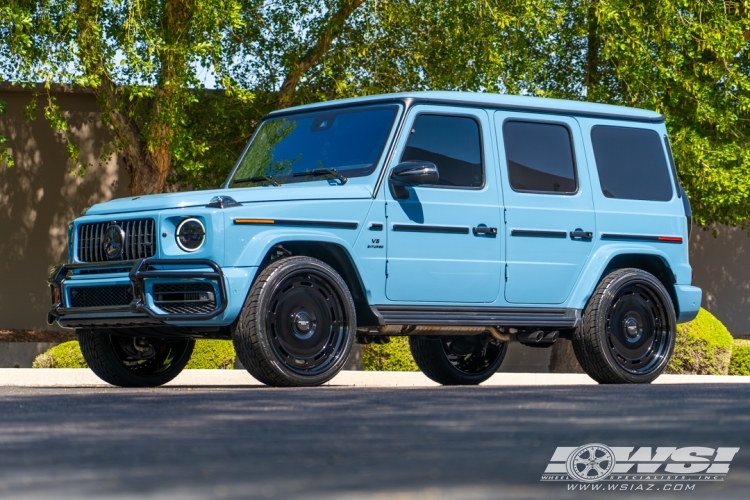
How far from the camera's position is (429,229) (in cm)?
985

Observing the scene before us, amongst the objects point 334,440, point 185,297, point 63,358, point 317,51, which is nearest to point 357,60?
point 317,51

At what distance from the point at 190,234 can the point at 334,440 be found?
4.06 meters

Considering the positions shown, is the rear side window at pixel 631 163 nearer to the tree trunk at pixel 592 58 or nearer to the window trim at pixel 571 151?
the window trim at pixel 571 151

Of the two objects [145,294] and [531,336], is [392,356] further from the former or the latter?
[145,294]

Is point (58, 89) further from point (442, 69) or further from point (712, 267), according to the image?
point (712, 267)

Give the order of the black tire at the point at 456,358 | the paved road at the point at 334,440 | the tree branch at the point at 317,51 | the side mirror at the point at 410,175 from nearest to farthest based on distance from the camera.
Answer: the paved road at the point at 334,440 < the side mirror at the point at 410,175 < the black tire at the point at 456,358 < the tree branch at the point at 317,51

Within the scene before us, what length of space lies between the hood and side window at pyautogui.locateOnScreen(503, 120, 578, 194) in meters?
1.51

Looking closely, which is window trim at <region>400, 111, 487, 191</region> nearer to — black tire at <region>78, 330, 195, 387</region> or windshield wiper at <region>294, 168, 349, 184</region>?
windshield wiper at <region>294, 168, 349, 184</region>

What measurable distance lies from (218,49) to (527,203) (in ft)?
20.4

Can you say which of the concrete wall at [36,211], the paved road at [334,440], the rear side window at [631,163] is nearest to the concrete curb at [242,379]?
the rear side window at [631,163]

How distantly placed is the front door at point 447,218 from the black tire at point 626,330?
917mm

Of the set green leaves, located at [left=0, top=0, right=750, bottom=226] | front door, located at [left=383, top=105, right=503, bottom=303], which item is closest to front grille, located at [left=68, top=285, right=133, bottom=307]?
front door, located at [left=383, top=105, right=503, bottom=303]

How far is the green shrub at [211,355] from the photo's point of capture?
55.4 ft

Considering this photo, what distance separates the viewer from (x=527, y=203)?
10.5 metres
